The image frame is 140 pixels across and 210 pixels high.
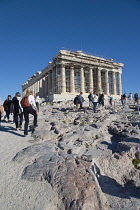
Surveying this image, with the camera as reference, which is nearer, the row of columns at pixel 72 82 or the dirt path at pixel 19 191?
the dirt path at pixel 19 191

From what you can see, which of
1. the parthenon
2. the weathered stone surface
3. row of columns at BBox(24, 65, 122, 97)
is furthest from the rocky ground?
row of columns at BBox(24, 65, 122, 97)

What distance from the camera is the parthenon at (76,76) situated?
3506cm

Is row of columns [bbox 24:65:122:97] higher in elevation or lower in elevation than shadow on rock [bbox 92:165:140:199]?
higher

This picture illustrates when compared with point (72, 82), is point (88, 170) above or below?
below

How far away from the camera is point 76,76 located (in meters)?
42.1

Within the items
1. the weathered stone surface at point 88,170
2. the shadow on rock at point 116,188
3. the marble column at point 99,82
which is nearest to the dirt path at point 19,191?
the weathered stone surface at point 88,170

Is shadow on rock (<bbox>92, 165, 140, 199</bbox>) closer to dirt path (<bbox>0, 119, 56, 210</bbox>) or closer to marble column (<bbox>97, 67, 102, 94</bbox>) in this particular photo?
dirt path (<bbox>0, 119, 56, 210</bbox>)

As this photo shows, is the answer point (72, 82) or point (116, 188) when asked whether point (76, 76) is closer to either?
point (72, 82)

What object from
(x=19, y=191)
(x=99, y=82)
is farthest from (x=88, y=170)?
(x=99, y=82)

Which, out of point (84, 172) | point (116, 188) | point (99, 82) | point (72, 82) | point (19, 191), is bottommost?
point (116, 188)

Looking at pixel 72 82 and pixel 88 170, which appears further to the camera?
pixel 72 82

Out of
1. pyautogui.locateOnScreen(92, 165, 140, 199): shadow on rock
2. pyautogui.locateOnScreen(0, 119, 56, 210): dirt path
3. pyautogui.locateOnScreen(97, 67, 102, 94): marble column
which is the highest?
pyautogui.locateOnScreen(97, 67, 102, 94): marble column

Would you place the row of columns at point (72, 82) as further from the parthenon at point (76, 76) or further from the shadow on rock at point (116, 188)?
the shadow on rock at point (116, 188)

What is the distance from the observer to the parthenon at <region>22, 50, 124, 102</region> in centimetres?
3506
